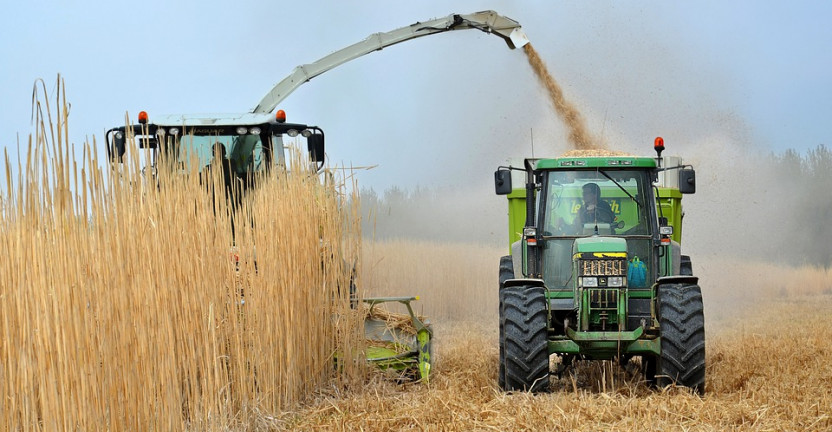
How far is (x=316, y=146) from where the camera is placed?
8805mm

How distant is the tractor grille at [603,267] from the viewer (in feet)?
25.8

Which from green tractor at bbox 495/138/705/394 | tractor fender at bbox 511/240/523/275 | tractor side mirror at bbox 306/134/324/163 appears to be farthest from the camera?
tractor fender at bbox 511/240/523/275

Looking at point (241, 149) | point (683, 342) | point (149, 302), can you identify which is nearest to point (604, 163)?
point (683, 342)

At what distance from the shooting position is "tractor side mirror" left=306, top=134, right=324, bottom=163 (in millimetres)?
8703

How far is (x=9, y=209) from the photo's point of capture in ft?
13.4

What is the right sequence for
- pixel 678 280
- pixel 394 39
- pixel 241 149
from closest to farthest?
1. pixel 678 280
2. pixel 241 149
3. pixel 394 39

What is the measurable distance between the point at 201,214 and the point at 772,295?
17524mm

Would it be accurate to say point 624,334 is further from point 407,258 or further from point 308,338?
point 407,258

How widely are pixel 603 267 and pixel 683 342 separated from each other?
84 cm

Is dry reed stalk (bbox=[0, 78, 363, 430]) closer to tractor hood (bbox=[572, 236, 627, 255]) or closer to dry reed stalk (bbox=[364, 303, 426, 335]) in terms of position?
dry reed stalk (bbox=[364, 303, 426, 335])

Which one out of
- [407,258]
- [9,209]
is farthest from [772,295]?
[9,209]

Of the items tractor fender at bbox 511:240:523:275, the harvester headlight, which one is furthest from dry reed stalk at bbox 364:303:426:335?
the harvester headlight

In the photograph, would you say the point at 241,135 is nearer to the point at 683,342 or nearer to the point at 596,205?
the point at 596,205

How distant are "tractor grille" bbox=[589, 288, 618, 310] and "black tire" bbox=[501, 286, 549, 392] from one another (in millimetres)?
465
